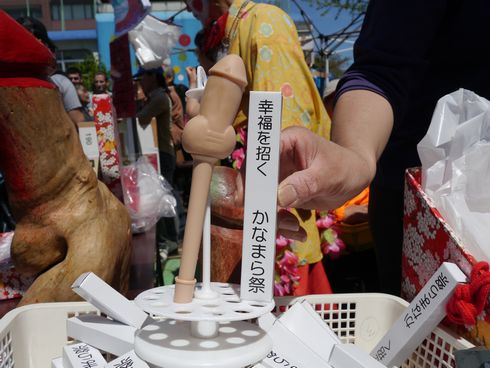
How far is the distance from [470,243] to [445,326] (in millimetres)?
93

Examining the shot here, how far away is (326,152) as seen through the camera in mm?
576

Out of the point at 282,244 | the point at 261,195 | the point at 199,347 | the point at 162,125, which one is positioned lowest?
the point at 162,125

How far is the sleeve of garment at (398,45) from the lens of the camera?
740 millimetres

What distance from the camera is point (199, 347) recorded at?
0.44m

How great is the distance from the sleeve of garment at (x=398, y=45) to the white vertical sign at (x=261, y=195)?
333 millimetres

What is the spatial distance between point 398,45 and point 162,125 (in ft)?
8.85

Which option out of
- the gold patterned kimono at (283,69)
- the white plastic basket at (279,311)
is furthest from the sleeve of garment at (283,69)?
the white plastic basket at (279,311)

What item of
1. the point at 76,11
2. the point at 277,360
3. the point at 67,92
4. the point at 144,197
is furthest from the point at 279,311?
the point at 76,11

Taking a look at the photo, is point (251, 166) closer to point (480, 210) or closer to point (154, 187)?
point (480, 210)

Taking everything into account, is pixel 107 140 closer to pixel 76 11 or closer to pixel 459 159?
pixel 459 159

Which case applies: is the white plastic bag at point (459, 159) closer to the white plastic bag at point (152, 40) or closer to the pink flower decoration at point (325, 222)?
the pink flower decoration at point (325, 222)

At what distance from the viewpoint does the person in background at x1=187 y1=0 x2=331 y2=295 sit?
103 cm

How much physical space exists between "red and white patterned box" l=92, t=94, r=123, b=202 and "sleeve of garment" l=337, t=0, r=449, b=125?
91cm

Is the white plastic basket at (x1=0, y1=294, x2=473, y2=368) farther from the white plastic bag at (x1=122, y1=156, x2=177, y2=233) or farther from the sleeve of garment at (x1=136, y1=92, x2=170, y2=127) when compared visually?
the sleeve of garment at (x1=136, y1=92, x2=170, y2=127)
